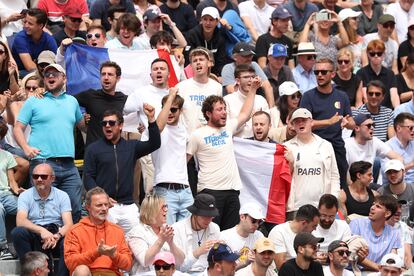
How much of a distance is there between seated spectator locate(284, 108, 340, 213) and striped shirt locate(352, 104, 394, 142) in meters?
2.44

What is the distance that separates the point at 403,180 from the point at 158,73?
147 inches

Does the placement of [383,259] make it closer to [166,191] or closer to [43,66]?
[166,191]

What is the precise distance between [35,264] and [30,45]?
5393 mm

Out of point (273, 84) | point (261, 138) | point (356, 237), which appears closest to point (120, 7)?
point (273, 84)

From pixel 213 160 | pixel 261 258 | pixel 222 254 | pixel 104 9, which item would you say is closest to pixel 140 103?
pixel 213 160

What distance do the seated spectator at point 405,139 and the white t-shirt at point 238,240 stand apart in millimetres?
3804

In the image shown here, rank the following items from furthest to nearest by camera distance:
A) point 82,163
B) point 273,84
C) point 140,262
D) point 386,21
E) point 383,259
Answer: point 386,21
point 273,84
point 82,163
point 383,259
point 140,262

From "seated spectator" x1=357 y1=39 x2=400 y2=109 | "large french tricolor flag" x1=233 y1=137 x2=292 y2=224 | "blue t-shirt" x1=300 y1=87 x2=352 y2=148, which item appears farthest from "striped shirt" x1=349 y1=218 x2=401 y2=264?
"seated spectator" x1=357 y1=39 x2=400 y2=109

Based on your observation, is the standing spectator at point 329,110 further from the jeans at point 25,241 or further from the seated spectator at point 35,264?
the seated spectator at point 35,264

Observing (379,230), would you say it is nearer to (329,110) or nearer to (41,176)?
(329,110)

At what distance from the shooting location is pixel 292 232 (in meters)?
18.3

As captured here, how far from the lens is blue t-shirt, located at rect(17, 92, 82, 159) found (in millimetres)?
18250

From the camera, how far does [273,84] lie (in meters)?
21.8

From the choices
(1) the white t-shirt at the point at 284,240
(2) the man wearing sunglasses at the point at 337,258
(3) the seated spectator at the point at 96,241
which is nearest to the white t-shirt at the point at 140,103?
(1) the white t-shirt at the point at 284,240
